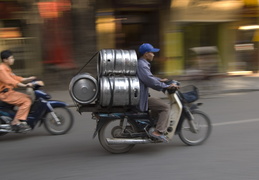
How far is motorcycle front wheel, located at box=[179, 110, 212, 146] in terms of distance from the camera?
5.43 metres

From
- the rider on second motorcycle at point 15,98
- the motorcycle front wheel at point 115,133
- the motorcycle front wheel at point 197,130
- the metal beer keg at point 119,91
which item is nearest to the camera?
the metal beer keg at point 119,91

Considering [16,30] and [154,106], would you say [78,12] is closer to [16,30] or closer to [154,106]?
[16,30]

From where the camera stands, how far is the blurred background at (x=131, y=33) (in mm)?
11375

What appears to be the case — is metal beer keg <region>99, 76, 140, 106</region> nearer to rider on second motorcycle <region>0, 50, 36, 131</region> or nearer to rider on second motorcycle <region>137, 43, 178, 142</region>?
rider on second motorcycle <region>137, 43, 178, 142</region>

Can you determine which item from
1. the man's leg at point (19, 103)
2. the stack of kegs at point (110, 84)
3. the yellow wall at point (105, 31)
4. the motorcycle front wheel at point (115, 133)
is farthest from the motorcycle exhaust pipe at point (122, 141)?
the yellow wall at point (105, 31)

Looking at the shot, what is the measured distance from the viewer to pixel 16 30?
463 inches

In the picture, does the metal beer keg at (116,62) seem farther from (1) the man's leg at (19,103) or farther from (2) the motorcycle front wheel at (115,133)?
(1) the man's leg at (19,103)

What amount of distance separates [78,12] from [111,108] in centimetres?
729

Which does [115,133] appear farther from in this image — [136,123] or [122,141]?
[136,123]

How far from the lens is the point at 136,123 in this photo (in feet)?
16.8

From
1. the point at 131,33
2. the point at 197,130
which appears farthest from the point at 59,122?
the point at 131,33

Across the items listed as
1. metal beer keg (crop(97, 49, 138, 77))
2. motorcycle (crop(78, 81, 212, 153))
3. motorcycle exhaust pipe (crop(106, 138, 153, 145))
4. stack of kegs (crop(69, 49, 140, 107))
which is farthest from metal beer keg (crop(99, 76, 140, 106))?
motorcycle exhaust pipe (crop(106, 138, 153, 145))

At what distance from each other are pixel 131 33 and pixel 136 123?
9.28 meters

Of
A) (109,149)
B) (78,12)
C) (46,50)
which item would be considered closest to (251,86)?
(78,12)
